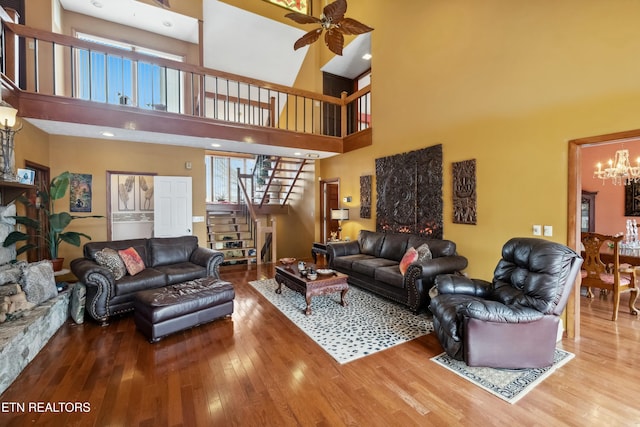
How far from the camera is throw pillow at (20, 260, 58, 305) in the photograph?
9.86 feet

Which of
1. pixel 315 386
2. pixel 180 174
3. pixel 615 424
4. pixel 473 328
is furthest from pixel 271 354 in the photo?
pixel 180 174

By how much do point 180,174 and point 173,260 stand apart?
84.7 inches

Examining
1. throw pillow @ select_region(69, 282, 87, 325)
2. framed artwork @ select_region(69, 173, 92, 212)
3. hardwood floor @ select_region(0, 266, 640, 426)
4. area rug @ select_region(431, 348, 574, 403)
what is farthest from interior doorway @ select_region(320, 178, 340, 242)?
area rug @ select_region(431, 348, 574, 403)

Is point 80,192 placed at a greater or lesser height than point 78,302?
greater

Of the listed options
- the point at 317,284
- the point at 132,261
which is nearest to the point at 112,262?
the point at 132,261

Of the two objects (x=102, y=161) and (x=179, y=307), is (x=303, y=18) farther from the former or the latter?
(x=102, y=161)

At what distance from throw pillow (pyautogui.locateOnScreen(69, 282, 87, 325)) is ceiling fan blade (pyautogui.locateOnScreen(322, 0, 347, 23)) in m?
4.72

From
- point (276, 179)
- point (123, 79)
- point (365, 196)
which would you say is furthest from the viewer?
point (276, 179)

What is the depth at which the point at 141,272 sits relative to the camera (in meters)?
4.10

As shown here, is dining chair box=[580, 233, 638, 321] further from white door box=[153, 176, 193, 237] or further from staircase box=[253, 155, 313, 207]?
white door box=[153, 176, 193, 237]

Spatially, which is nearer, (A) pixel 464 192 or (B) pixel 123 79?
(A) pixel 464 192

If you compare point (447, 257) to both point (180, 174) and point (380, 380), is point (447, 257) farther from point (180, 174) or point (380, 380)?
point (180, 174)

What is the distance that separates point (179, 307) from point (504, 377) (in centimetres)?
316

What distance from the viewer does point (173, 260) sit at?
4.73 m
